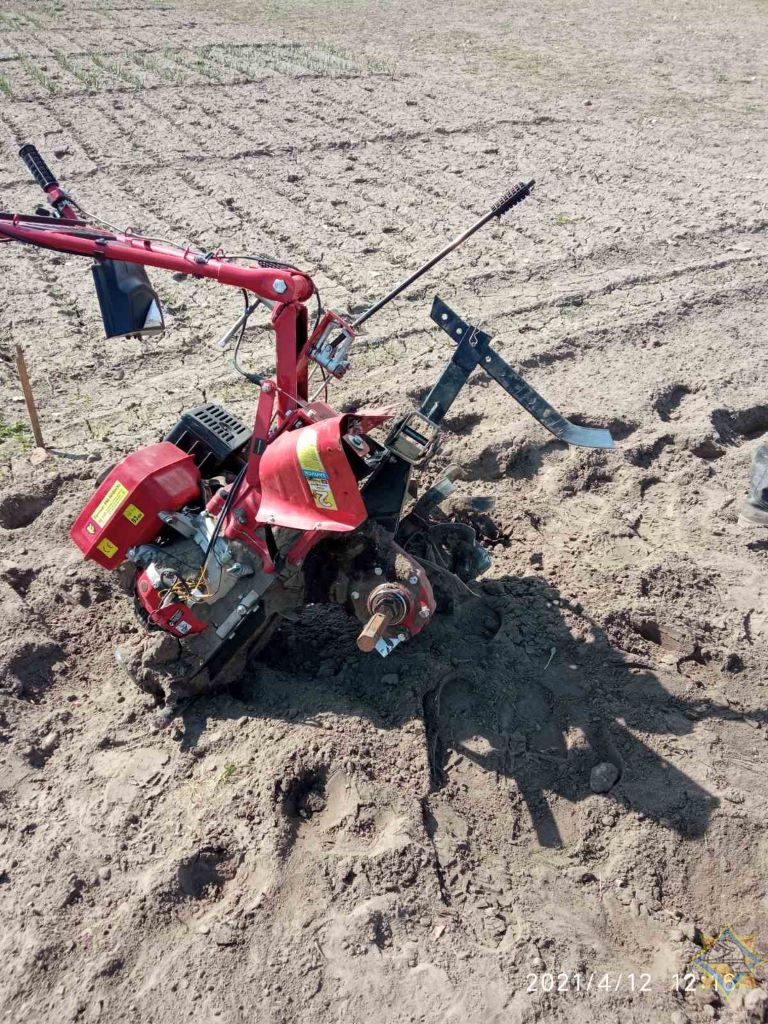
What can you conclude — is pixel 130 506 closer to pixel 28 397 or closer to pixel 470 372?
pixel 470 372

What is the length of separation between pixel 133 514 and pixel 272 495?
32.3 inches

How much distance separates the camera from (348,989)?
11.1 feet

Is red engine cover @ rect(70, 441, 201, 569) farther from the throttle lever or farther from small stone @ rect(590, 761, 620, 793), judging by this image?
small stone @ rect(590, 761, 620, 793)

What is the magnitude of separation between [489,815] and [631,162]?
928cm

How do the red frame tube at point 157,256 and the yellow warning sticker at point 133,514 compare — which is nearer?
the red frame tube at point 157,256

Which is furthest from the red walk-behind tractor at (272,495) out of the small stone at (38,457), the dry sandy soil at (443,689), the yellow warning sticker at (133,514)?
the small stone at (38,457)

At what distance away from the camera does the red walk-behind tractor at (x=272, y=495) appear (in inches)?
154

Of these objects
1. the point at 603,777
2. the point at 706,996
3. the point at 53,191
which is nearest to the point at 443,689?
the point at 603,777

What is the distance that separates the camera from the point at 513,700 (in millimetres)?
4473

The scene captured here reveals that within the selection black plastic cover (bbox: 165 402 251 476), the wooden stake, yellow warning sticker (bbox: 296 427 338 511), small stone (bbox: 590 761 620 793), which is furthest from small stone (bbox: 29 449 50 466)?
small stone (bbox: 590 761 620 793)

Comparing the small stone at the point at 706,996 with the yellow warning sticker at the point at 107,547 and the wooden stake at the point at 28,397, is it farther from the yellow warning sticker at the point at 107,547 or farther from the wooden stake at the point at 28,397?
the wooden stake at the point at 28,397

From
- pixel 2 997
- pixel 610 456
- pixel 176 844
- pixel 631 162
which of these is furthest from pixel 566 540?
pixel 631 162

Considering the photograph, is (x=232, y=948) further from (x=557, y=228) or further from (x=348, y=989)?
(x=557, y=228)

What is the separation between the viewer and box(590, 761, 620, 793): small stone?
4.09 meters
